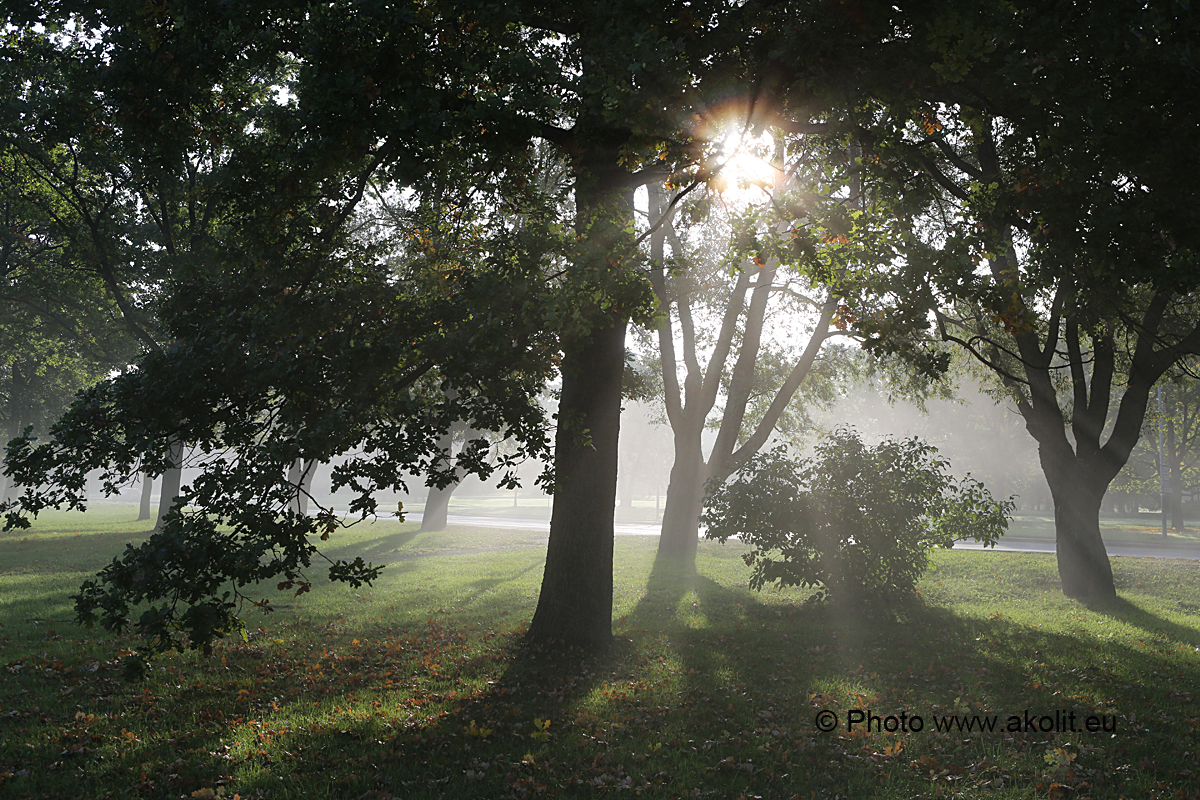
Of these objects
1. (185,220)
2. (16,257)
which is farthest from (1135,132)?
(16,257)

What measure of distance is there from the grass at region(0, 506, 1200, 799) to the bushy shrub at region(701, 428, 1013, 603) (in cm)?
72

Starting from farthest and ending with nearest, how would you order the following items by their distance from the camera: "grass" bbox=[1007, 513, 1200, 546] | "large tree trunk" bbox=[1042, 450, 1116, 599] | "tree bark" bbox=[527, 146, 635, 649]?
1. "grass" bbox=[1007, 513, 1200, 546]
2. "large tree trunk" bbox=[1042, 450, 1116, 599]
3. "tree bark" bbox=[527, 146, 635, 649]

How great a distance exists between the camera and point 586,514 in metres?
9.14

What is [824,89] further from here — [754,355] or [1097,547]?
[754,355]

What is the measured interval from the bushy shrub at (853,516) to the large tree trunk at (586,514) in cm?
389

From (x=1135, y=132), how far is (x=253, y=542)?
27.6 feet

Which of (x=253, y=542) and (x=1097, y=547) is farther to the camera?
(x=1097, y=547)

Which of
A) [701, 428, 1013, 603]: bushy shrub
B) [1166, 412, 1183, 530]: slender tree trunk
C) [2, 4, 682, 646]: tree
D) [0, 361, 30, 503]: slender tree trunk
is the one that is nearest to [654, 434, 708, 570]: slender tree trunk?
[701, 428, 1013, 603]: bushy shrub

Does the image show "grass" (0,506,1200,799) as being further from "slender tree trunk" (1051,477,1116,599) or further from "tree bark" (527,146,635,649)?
"slender tree trunk" (1051,477,1116,599)

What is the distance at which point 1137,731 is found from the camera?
6449mm

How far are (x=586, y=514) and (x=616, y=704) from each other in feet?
8.08

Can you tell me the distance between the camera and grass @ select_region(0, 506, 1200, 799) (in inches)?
213

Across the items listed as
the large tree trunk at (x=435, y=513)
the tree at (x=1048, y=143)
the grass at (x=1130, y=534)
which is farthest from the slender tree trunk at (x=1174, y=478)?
the tree at (x=1048, y=143)

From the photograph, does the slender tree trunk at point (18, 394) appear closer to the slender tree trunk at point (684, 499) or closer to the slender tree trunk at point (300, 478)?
the slender tree trunk at point (300, 478)
